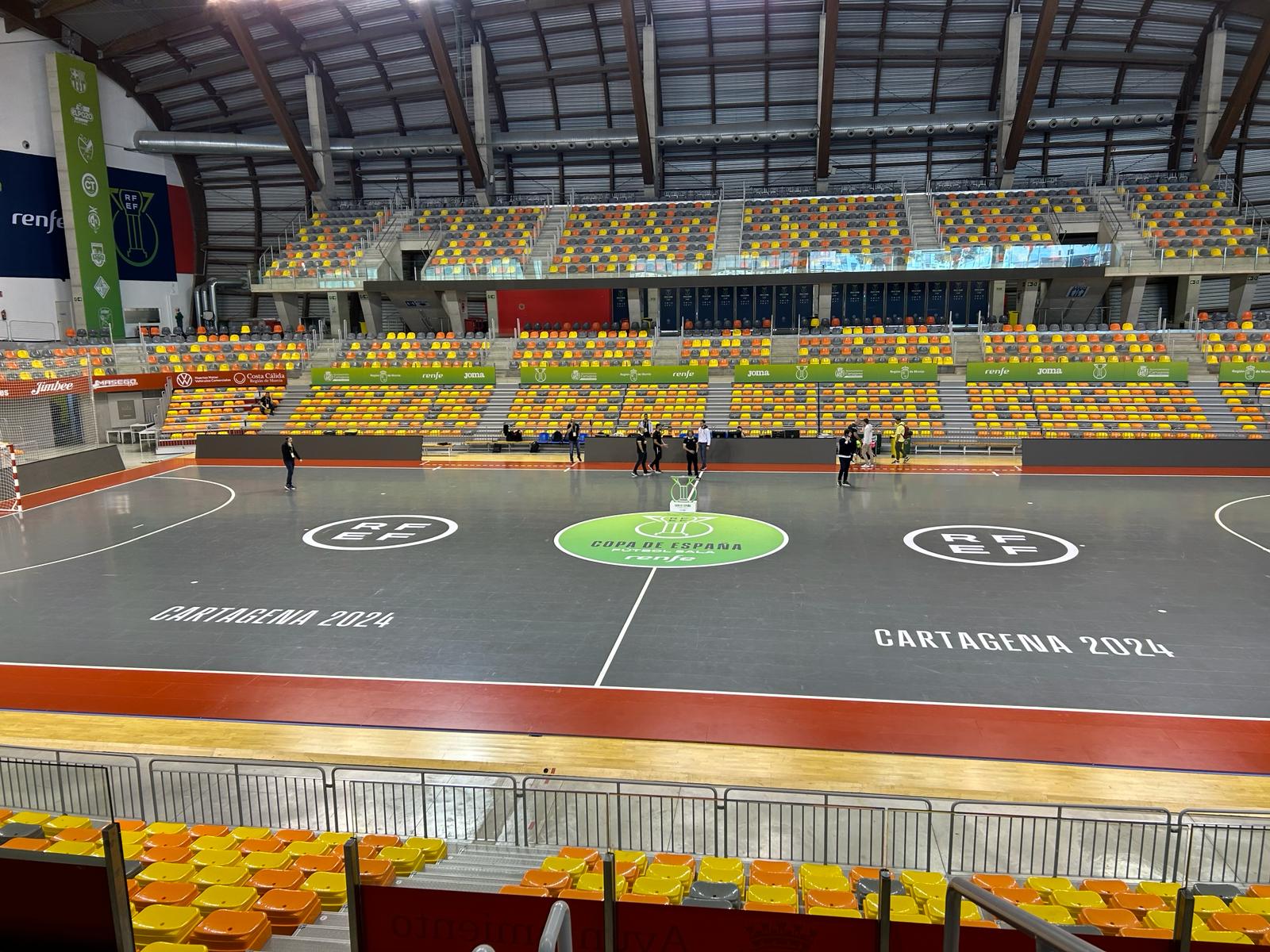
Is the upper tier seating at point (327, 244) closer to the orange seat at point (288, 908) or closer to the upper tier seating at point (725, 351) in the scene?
the upper tier seating at point (725, 351)

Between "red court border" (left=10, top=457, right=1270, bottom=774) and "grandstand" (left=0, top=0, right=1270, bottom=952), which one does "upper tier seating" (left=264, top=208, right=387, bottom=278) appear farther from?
"red court border" (left=10, top=457, right=1270, bottom=774)

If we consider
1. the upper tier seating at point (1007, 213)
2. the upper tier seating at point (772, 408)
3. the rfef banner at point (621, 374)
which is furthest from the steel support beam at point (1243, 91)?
the rfef banner at point (621, 374)

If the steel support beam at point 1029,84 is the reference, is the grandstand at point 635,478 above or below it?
below

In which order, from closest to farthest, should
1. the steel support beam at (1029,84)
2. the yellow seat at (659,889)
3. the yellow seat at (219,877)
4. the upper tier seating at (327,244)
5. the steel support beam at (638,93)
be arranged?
the yellow seat at (659,889) < the yellow seat at (219,877) < the steel support beam at (1029,84) < the steel support beam at (638,93) < the upper tier seating at (327,244)

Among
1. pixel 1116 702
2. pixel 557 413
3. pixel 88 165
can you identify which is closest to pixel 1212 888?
pixel 1116 702

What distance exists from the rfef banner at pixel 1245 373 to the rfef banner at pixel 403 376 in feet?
93.5

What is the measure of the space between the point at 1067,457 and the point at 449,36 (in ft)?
110

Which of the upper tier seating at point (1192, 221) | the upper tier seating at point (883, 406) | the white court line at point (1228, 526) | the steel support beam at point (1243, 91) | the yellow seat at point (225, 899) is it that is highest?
the steel support beam at point (1243, 91)

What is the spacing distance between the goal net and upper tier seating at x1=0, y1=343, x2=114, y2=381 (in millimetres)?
8781

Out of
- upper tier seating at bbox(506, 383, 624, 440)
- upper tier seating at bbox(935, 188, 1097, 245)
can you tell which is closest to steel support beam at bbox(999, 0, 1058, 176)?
upper tier seating at bbox(935, 188, 1097, 245)

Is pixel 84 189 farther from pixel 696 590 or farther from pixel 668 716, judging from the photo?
pixel 668 716

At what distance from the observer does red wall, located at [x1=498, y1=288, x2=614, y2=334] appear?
4228 cm

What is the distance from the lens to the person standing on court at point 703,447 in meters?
25.1

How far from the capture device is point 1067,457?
25.7 meters
